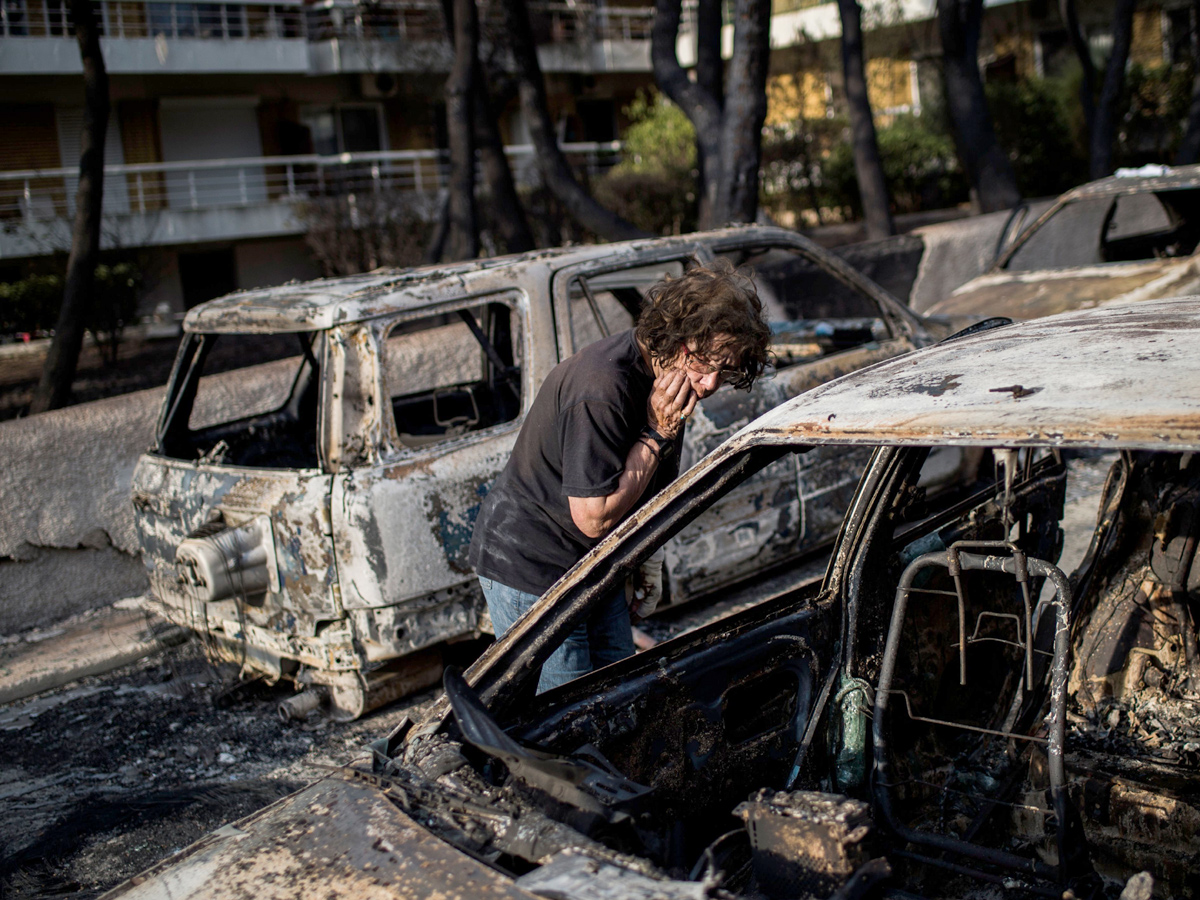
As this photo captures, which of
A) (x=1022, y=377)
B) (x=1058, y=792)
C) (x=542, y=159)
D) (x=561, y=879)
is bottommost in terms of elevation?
(x=1058, y=792)

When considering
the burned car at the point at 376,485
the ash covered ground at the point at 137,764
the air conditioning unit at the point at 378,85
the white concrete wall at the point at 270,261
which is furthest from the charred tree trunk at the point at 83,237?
the air conditioning unit at the point at 378,85

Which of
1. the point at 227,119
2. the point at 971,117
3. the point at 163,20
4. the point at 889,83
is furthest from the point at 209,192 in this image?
the point at 889,83

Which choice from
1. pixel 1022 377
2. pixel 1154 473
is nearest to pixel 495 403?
pixel 1154 473

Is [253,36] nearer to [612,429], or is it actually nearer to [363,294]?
[363,294]

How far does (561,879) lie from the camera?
5.48 ft

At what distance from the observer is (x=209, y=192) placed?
21203mm

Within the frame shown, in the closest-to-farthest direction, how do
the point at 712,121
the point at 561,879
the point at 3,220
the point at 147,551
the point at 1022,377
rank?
the point at 561,879
the point at 1022,377
the point at 147,551
the point at 712,121
the point at 3,220

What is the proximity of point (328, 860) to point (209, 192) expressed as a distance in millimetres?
21684

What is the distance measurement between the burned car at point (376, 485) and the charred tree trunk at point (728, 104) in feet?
14.4

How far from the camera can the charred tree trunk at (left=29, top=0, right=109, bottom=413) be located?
729 cm

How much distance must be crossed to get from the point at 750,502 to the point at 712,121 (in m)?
6.49

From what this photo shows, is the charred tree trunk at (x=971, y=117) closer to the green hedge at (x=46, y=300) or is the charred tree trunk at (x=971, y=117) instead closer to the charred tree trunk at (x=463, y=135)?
the charred tree trunk at (x=463, y=135)

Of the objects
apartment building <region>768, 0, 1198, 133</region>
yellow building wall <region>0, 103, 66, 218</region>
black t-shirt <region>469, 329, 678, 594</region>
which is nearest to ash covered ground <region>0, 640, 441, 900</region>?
black t-shirt <region>469, 329, 678, 594</region>

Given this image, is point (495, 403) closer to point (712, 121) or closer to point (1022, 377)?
point (1022, 377)
